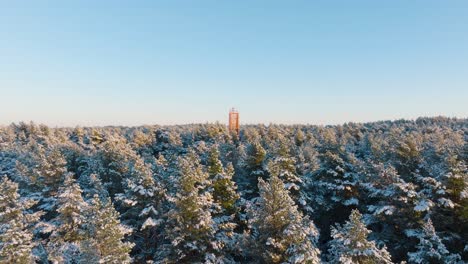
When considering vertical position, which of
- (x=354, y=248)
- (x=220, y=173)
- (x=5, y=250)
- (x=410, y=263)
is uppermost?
(x=220, y=173)

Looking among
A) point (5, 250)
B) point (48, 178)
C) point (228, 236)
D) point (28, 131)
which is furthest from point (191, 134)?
point (5, 250)

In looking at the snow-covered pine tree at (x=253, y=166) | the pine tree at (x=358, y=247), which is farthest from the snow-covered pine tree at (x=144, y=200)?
the pine tree at (x=358, y=247)

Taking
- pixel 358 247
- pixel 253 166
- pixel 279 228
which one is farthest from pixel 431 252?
pixel 253 166

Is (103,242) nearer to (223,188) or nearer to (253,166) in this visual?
(223,188)

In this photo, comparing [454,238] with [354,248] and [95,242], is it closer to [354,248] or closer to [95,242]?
[354,248]

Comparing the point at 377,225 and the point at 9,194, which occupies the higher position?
the point at 9,194

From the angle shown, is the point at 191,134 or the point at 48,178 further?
the point at 191,134
